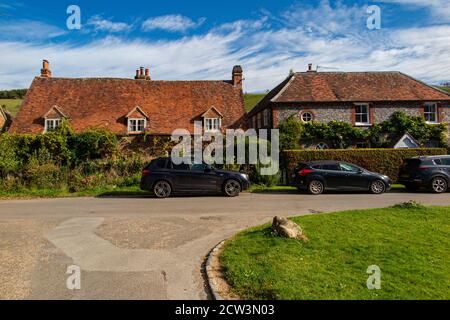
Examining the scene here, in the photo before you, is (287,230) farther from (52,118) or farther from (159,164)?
(52,118)

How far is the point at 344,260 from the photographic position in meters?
5.73

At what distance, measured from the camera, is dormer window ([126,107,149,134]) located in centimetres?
2636

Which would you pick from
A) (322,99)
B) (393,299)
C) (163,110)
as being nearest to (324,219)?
(393,299)

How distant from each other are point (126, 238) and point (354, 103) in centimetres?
2350

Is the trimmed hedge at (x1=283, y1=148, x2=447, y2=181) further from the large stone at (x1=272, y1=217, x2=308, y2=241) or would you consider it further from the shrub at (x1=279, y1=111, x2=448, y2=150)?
the large stone at (x1=272, y1=217, x2=308, y2=241)

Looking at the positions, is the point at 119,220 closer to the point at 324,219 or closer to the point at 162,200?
the point at 162,200

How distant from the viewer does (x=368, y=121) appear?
1064 inches

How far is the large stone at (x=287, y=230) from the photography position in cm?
700

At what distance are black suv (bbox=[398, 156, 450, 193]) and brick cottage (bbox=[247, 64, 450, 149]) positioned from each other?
1047 cm

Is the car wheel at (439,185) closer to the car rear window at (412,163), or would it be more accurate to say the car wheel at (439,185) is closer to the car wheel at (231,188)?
the car rear window at (412,163)

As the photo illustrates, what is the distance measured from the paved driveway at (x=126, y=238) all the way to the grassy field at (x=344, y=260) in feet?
2.63

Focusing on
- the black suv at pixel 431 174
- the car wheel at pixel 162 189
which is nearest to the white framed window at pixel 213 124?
the car wheel at pixel 162 189

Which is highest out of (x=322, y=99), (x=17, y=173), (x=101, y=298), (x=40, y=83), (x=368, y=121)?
(x=40, y=83)

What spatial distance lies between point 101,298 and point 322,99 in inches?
972
